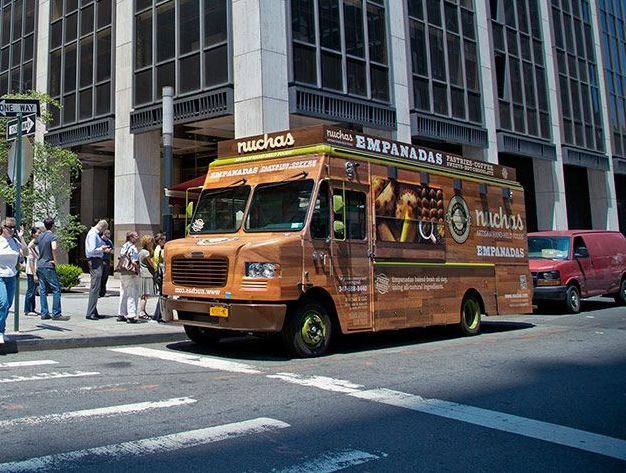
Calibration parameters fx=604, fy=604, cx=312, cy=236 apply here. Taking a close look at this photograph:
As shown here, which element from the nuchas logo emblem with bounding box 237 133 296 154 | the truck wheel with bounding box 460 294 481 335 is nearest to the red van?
the truck wheel with bounding box 460 294 481 335

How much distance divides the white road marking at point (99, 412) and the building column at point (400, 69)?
1692 cm

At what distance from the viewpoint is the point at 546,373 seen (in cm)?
771

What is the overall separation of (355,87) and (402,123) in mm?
2482

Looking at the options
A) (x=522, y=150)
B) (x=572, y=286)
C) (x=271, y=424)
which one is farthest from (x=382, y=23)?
(x=271, y=424)

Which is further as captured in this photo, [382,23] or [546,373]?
[382,23]

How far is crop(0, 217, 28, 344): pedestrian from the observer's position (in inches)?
331

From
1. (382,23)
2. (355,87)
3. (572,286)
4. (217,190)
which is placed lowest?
(572,286)

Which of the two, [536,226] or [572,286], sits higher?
[536,226]

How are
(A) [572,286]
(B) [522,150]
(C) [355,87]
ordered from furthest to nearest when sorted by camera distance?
(B) [522,150] → (C) [355,87] → (A) [572,286]

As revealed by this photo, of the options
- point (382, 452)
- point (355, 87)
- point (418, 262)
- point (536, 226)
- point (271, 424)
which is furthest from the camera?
point (536, 226)

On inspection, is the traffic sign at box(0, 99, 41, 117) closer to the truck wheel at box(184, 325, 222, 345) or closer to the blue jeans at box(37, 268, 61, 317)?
the blue jeans at box(37, 268, 61, 317)

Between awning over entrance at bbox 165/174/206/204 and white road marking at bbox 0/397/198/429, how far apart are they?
4982 millimetres

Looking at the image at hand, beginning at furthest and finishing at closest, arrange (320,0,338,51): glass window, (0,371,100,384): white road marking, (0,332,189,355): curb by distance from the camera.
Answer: (320,0,338,51): glass window
(0,332,189,355): curb
(0,371,100,384): white road marking

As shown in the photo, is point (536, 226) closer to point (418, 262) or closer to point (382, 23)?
point (382, 23)
